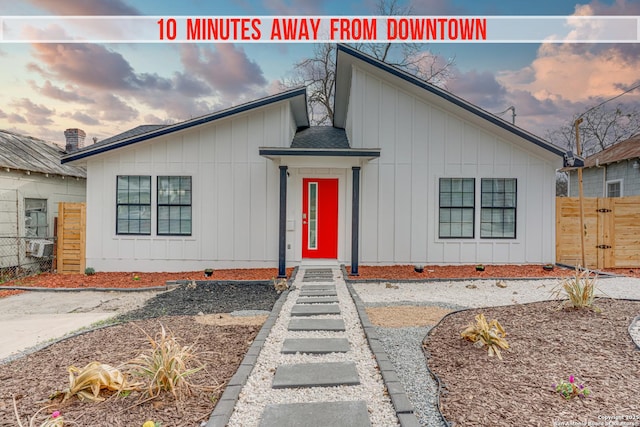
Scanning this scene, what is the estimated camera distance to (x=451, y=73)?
17984mm

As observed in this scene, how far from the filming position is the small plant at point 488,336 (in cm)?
344

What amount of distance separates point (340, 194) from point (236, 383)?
6.28 meters

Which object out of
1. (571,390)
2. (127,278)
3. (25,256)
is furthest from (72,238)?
(571,390)

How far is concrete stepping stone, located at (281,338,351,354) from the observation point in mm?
3529

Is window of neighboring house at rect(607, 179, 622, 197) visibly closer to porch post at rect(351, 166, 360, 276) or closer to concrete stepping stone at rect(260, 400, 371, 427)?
porch post at rect(351, 166, 360, 276)

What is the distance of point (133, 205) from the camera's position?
8.59m

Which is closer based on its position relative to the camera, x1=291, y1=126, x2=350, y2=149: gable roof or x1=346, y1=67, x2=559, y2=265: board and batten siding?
x1=346, y1=67, x2=559, y2=265: board and batten siding

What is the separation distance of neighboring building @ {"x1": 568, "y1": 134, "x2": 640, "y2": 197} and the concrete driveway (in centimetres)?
1461

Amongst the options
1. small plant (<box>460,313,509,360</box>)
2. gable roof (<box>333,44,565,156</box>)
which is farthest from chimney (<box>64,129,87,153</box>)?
small plant (<box>460,313,509,360</box>)

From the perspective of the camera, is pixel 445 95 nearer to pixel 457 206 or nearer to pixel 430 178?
pixel 430 178

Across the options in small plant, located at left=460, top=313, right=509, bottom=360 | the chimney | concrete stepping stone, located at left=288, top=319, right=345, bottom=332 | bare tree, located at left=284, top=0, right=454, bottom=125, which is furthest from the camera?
bare tree, located at left=284, top=0, right=454, bottom=125

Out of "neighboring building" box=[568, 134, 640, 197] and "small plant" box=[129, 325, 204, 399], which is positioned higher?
"neighboring building" box=[568, 134, 640, 197]

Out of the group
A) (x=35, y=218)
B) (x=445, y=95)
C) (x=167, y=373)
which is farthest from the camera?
(x=35, y=218)

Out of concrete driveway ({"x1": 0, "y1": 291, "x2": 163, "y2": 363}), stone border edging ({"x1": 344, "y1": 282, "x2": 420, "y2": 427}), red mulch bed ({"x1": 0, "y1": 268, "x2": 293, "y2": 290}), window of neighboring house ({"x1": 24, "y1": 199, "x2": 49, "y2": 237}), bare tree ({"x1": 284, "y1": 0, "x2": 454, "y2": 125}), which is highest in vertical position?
bare tree ({"x1": 284, "y1": 0, "x2": 454, "y2": 125})
